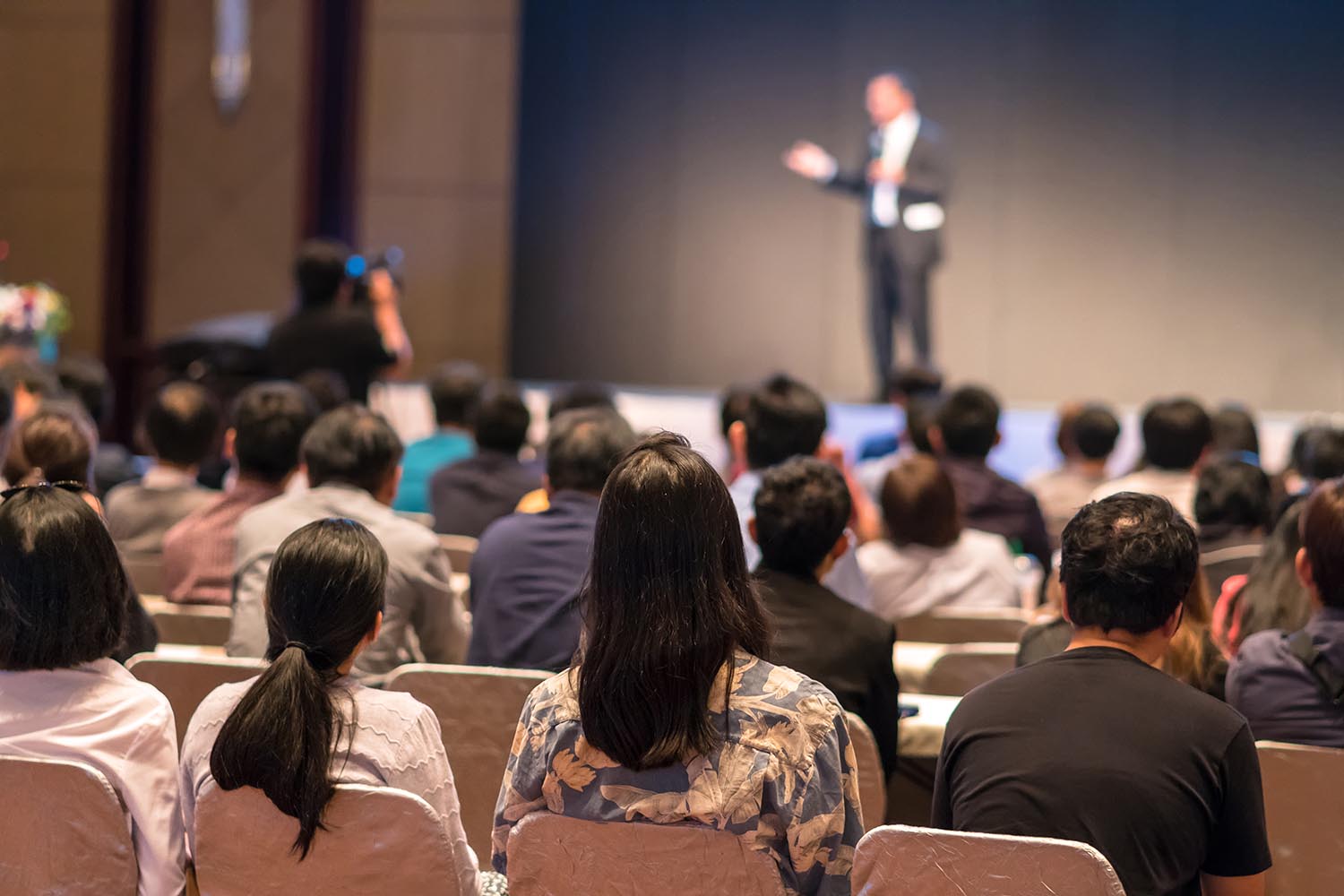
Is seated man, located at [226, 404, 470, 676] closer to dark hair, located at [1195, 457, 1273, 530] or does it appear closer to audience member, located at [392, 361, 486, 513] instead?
audience member, located at [392, 361, 486, 513]

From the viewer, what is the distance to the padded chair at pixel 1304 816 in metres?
2.27

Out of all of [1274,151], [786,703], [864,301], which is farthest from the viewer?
[864,301]

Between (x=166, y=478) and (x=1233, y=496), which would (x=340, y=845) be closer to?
(x=166, y=478)

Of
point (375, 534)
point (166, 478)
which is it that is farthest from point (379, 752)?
point (166, 478)

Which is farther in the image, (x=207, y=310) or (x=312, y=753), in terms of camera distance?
(x=207, y=310)

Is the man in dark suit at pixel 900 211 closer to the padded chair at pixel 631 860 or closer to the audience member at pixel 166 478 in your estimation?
the audience member at pixel 166 478

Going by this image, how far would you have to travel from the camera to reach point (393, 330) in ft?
22.2

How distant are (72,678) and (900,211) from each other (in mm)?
7504

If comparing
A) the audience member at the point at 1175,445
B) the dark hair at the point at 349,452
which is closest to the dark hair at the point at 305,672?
the dark hair at the point at 349,452

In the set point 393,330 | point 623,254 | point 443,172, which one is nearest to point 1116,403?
point 623,254

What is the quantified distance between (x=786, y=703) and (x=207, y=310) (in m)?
9.42

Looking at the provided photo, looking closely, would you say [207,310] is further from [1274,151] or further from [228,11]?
[1274,151]

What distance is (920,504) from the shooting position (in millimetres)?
3713

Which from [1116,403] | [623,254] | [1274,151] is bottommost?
[1116,403]
